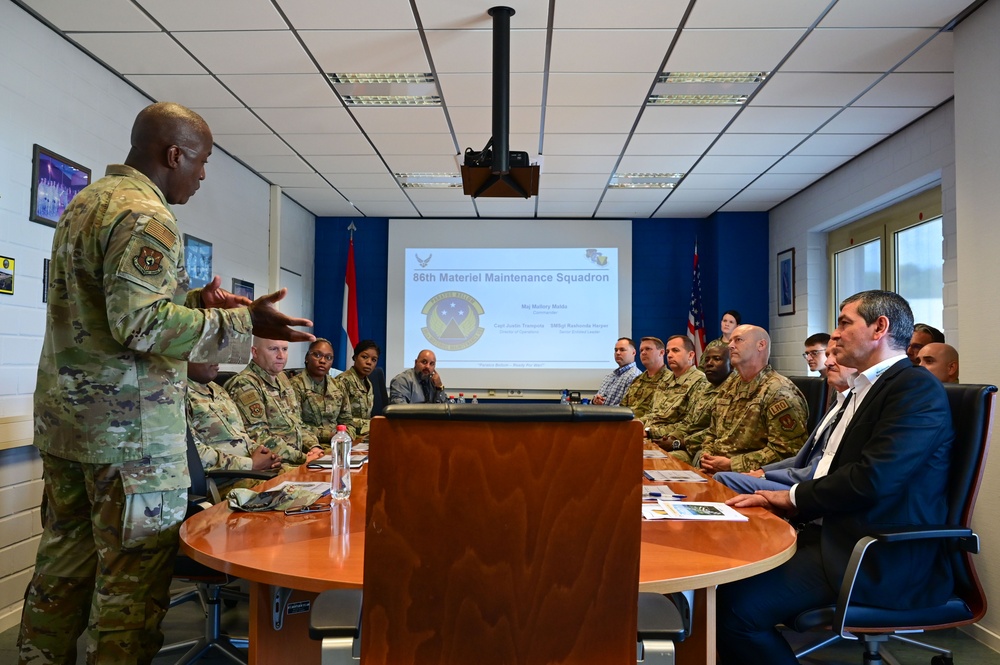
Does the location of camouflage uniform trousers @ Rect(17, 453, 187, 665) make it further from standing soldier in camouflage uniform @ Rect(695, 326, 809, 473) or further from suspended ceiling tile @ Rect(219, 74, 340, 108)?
suspended ceiling tile @ Rect(219, 74, 340, 108)

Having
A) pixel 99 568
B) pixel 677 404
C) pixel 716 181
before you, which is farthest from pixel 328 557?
pixel 716 181

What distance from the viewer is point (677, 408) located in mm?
5121

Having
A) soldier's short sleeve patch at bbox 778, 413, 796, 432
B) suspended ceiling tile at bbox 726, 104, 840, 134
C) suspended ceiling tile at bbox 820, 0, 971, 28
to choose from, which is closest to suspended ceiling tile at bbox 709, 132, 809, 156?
suspended ceiling tile at bbox 726, 104, 840, 134

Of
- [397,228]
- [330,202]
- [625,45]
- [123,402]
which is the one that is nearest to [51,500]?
[123,402]

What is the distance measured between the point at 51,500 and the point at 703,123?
4657 mm

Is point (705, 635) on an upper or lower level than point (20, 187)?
lower

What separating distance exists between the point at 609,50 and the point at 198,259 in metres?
3.47

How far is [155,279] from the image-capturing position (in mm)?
1552

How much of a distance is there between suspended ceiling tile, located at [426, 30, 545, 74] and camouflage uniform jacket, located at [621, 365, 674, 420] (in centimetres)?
267

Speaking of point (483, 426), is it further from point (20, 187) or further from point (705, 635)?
point (20, 187)

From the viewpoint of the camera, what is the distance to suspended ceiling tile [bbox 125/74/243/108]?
4.38 meters

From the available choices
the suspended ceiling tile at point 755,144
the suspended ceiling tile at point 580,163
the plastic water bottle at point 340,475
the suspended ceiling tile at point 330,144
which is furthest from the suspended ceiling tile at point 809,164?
the plastic water bottle at point 340,475

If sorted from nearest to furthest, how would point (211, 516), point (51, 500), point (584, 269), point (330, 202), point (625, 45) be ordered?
point (51, 500) < point (211, 516) < point (625, 45) < point (330, 202) < point (584, 269)

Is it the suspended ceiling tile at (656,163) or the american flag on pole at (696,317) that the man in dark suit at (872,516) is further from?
the american flag on pole at (696,317)
